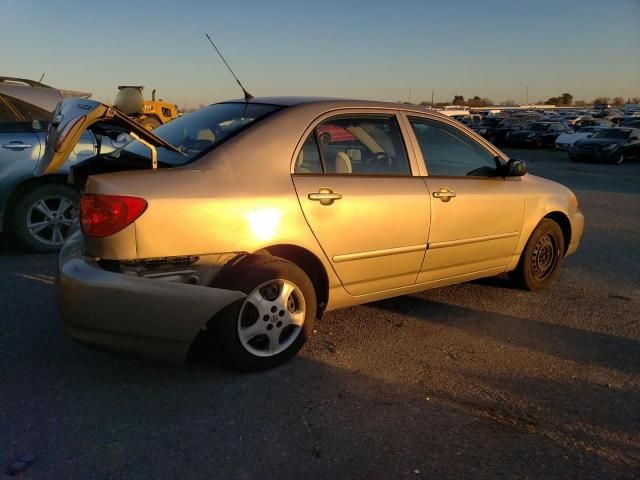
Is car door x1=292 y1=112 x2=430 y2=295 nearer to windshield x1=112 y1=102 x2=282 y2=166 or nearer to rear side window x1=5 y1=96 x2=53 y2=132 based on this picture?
windshield x1=112 y1=102 x2=282 y2=166

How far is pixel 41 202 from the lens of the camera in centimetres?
584

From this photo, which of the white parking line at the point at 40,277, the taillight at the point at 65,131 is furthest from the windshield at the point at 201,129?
the white parking line at the point at 40,277

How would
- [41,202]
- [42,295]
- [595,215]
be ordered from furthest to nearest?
[595,215], [41,202], [42,295]

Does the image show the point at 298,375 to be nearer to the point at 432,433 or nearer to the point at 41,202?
the point at 432,433

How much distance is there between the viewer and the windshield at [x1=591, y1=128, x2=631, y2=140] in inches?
872

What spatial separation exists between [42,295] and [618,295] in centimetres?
486

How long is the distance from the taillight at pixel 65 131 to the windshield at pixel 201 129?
1.76 ft

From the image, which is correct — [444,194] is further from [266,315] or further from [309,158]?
[266,315]

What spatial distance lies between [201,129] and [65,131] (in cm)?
98

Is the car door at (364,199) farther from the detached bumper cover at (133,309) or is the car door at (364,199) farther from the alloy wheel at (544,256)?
the alloy wheel at (544,256)

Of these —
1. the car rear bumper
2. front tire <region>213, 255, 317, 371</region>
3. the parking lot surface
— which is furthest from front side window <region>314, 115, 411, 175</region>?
the car rear bumper

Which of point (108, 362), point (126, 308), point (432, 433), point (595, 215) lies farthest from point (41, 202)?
point (595, 215)

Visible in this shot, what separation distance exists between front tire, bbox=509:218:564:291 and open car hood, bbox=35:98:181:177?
3153 millimetres

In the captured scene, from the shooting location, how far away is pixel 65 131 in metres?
2.87
